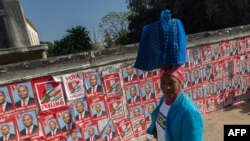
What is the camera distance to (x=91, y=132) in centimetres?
479

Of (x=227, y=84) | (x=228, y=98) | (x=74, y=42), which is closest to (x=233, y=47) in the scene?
(x=227, y=84)

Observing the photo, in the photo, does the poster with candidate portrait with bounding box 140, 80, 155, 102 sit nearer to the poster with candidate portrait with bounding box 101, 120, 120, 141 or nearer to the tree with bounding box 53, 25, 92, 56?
the poster with candidate portrait with bounding box 101, 120, 120, 141

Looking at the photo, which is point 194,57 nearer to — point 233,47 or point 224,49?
point 224,49

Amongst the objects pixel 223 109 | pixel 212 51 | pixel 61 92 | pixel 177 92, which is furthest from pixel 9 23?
pixel 177 92

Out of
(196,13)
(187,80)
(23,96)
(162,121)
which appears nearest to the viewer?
(162,121)

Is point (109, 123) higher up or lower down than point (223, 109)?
higher up

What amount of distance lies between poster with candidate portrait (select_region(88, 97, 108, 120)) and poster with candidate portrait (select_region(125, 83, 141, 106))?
0.57m

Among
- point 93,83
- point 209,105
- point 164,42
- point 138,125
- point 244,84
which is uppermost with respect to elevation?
point 164,42

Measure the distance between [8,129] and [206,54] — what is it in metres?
4.77

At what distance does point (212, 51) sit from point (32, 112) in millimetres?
4583

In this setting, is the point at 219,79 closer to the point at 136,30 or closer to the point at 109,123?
the point at 109,123

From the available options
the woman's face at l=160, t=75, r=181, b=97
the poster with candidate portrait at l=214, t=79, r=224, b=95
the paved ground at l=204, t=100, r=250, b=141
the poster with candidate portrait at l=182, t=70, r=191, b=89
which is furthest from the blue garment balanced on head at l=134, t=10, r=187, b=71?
the poster with candidate portrait at l=214, t=79, r=224, b=95

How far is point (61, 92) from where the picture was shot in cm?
443

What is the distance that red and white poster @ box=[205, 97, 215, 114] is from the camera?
6492 millimetres
